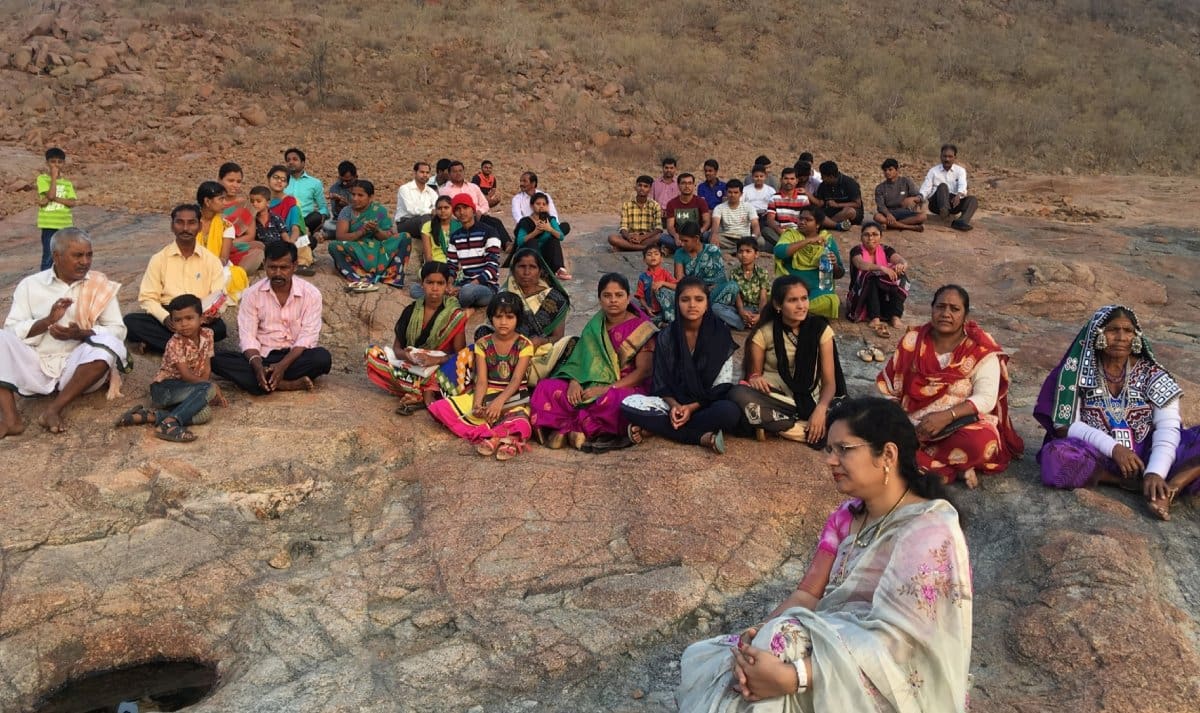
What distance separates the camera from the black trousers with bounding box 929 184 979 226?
11062 mm

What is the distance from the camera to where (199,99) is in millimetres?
15578

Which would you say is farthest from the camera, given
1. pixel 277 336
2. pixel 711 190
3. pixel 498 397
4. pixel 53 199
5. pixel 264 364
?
pixel 711 190

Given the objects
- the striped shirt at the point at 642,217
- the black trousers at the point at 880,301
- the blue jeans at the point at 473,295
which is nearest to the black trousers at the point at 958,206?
the striped shirt at the point at 642,217

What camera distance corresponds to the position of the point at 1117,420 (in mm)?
4848

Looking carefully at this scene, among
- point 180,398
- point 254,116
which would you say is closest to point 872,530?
point 180,398

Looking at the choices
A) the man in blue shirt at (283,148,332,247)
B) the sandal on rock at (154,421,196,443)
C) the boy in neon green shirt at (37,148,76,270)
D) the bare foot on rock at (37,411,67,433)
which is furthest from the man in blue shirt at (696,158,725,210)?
the bare foot on rock at (37,411,67,433)

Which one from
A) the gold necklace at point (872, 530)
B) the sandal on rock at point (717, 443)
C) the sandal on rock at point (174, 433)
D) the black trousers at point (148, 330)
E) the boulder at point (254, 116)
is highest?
the boulder at point (254, 116)

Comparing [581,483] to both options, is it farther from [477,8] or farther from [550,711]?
[477,8]

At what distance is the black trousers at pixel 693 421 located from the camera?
5.16m

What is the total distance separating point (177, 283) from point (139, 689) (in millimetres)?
3188

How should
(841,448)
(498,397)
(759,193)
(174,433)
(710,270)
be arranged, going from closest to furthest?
(841,448) → (174,433) → (498,397) → (710,270) → (759,193)

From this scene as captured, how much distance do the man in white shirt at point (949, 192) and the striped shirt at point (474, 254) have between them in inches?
222

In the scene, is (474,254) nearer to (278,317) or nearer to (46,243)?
(278,317)

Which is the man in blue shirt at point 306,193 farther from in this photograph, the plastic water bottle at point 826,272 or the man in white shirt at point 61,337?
the plastic water bottle at point 826,272
